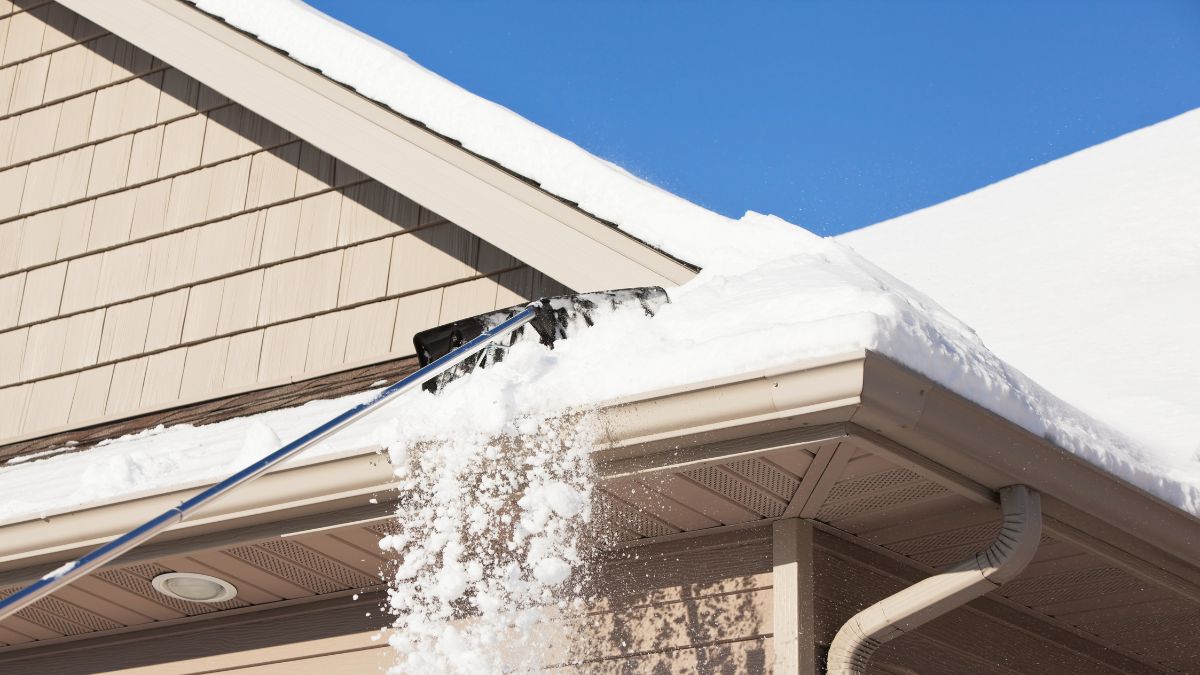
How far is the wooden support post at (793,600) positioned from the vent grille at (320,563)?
1207 mm

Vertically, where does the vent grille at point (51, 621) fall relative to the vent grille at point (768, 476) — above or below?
below

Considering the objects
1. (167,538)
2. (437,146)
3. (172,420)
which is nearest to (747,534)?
(167,538)

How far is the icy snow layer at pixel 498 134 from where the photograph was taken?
368 cm

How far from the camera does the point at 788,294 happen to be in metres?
2.85

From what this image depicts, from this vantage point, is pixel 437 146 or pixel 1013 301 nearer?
pixel 437 146

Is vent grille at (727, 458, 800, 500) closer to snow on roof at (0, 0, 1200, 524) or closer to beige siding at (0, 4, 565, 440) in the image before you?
snow on roof at (0, 0, 1200, 524)

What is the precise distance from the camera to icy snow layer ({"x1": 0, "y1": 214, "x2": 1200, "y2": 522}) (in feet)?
8.63

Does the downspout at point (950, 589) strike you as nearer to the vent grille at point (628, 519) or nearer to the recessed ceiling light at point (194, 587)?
the vent grille at point (628, 519)


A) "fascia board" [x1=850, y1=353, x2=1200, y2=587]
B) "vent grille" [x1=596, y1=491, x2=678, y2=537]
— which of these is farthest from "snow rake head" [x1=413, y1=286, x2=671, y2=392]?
"fascia board" [x1=850, y1=353, x2=1200, y2=587]

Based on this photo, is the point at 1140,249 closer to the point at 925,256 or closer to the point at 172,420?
the point at 925,256

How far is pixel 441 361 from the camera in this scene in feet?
9.57

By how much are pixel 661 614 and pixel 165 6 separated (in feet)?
11.4

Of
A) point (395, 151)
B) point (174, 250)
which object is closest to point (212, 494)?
point (395, 151)

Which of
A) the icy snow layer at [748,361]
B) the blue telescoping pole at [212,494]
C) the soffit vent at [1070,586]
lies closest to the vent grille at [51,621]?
the icy snow layer at [748,361]
